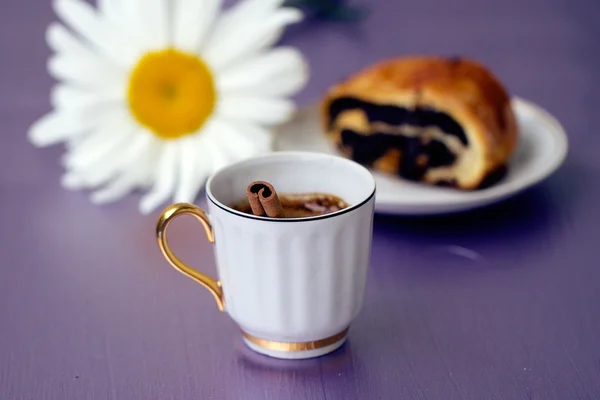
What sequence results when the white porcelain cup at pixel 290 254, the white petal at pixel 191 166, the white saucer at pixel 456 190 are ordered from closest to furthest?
the white porcelain cup at pixel 290 254 → the white saucer at pixel 456 190 → the white petal at pixel 191 166

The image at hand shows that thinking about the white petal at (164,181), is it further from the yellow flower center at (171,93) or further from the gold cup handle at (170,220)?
the gold cup handle at (170,220)

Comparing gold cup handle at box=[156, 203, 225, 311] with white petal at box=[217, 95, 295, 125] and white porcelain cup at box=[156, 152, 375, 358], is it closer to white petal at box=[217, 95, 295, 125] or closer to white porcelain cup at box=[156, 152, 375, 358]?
white porcelain cup at box=[156, 152, 375, 358]

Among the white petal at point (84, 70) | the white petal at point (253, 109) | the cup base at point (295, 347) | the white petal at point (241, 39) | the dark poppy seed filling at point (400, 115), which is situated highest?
the white petal at point (241, 39)

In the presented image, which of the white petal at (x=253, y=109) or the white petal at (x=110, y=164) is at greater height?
the white petal at (x=253, y=109)

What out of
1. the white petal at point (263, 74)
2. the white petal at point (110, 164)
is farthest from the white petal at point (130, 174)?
the white petal at point (263, 74)

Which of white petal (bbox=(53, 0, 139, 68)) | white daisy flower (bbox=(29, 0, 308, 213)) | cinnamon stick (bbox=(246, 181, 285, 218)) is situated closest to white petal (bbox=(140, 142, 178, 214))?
white daisy flower (bbox=(29, 0, 308, 213))

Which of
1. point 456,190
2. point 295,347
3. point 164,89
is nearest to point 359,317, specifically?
point 295,347

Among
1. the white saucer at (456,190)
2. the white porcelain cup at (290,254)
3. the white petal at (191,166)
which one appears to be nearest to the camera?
the white porcelain cup at (290,254)
